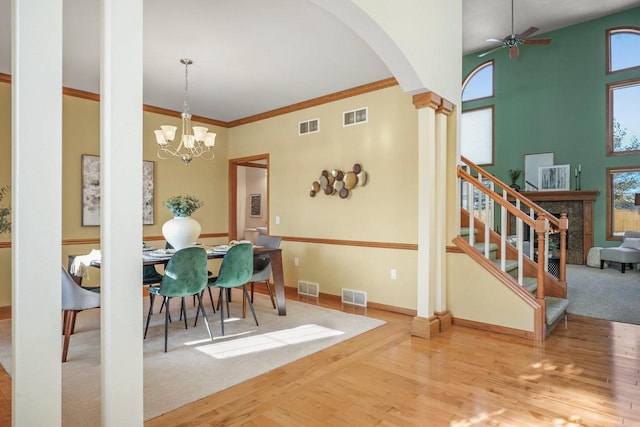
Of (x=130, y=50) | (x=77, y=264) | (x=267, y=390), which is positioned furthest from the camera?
(x=77, y=264)

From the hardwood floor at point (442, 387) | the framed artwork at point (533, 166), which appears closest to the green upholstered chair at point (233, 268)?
the hardwood floor at point (442, 387)

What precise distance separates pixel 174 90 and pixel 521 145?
7965mm

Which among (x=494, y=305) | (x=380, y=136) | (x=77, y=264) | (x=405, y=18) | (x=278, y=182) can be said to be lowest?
(x=494, y=305)

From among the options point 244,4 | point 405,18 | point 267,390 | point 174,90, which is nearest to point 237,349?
point 267,390

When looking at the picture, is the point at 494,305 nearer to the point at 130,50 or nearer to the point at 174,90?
the point at 130,50

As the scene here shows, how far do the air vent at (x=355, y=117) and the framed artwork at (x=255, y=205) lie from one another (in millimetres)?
4574

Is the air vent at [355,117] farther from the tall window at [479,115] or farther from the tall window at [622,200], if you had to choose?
the tall window at [622,200]

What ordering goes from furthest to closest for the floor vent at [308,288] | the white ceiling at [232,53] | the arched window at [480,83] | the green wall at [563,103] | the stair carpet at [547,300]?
the arched window at [480,83], the green wall at [563,103], the floor vent at [308,288], the stair carpet at [547,300], the white ceiling at [232,53]

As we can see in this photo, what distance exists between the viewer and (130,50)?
4.78 ft

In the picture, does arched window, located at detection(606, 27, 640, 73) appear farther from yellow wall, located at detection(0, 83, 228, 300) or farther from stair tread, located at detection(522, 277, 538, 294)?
yellow wall, located at detection(0, 83, 228, 300)

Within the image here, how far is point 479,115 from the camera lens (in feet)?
31.9

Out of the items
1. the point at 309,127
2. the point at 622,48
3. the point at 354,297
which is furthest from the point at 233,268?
the point at 622,48

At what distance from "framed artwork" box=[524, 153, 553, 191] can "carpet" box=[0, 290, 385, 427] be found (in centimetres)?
680

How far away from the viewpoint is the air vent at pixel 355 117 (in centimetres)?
480
